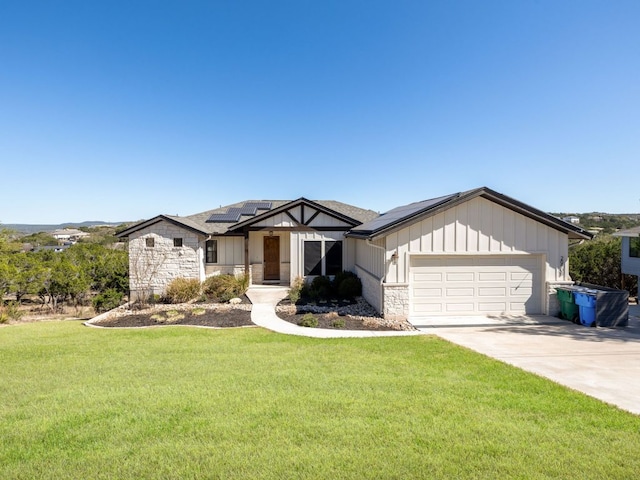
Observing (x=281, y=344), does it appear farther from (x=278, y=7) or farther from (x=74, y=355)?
(x=278, y=7)

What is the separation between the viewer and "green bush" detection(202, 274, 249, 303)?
15691 mm

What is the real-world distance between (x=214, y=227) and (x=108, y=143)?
26.9 ft

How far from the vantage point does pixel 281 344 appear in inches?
348

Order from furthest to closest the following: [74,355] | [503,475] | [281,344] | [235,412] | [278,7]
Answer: [278,7], [281,344], [74,355], [235,412], [503,475]

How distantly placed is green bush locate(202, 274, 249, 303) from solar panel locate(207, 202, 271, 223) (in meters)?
3.77

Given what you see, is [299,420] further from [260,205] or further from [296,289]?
[260,205]

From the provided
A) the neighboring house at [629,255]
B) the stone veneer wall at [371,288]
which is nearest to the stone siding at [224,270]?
the stone veneer wall at [371,288]

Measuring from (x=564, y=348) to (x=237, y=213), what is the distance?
16974mm

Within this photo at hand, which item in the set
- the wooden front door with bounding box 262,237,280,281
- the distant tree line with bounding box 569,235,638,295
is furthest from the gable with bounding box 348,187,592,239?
the wooden front door with bounding box 262,237,280,281

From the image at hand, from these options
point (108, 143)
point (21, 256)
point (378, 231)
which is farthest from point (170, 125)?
point (378, 231)

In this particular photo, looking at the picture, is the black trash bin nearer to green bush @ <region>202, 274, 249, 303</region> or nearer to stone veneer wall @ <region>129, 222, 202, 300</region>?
green bush @ <region>202, 274, 249, 303</region>

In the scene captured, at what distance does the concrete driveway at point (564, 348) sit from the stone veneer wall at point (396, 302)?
1.66 feet

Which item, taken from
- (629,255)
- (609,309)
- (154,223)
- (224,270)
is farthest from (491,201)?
(154,223)

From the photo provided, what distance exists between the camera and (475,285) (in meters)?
12.2
